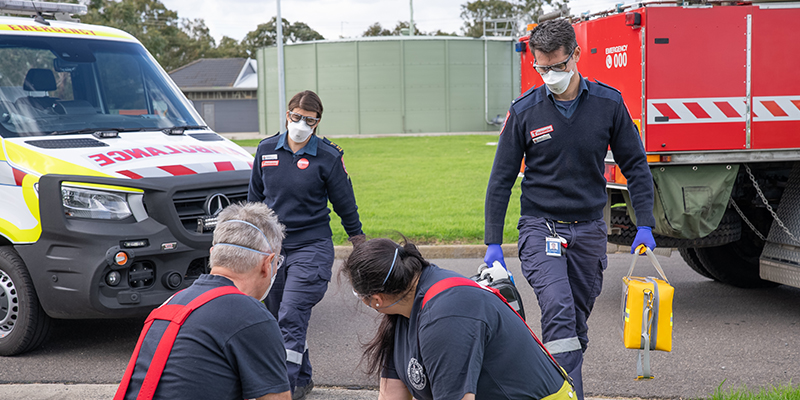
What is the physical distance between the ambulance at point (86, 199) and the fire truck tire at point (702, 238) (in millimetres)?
3134

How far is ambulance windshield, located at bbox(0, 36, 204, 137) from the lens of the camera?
5648 mm

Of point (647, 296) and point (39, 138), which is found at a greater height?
point (39, 138)

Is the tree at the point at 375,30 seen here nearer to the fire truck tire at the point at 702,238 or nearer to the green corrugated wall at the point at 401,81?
the green corrugated wall at the point at 401,81

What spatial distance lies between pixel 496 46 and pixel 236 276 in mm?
43733

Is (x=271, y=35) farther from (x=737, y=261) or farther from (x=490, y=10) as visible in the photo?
(x=737, y=261)

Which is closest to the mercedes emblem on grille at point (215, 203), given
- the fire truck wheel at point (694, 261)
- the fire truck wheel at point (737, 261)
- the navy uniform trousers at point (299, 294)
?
the navy uniform trousers at point (299, 294)

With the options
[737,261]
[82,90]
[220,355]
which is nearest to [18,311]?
[82,90]

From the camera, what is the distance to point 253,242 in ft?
8.66

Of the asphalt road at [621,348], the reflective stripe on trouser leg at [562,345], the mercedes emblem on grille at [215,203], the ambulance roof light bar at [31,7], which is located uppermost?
the ambulance roof light bar at [31,7]

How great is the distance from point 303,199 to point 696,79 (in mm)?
3242

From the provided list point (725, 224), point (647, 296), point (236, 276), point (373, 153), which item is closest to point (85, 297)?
point (236, 276)

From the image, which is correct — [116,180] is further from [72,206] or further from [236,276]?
[236,276]

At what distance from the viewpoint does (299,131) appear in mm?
4684

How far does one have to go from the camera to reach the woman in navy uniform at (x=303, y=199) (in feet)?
14.6
